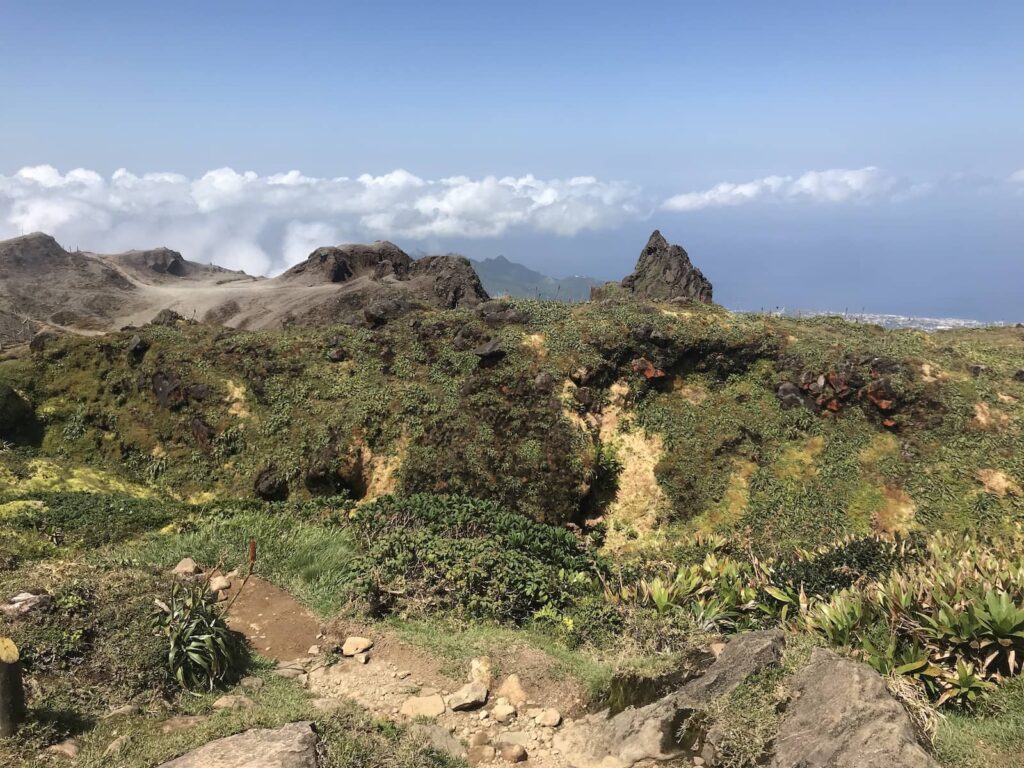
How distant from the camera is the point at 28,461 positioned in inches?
716

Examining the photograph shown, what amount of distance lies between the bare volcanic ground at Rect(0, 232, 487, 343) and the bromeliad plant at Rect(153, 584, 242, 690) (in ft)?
155

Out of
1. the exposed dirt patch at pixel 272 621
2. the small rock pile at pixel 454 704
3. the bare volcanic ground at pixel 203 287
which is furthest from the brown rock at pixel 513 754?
the bare volcanic ground at pixel 203 287

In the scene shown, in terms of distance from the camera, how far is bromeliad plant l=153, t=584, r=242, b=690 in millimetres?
8082

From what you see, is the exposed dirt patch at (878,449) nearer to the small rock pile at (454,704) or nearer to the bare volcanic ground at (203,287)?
the small rock pile at (454,704)

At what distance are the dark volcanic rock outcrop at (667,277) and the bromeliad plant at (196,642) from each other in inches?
1726

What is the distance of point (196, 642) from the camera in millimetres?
8273

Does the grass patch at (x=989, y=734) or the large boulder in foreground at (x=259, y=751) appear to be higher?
the large boulder in foreground at (x=259, y=751)

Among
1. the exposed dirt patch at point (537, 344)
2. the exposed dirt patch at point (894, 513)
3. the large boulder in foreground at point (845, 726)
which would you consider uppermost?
the exposed dirt patch at point (537, 344)

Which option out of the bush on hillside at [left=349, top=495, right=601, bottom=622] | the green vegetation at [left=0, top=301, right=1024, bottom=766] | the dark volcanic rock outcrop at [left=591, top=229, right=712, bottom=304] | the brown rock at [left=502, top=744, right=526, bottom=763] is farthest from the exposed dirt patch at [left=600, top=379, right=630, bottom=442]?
the dark volcanic rock outcrop at [left=591, top=229, right=712, bottom=304]

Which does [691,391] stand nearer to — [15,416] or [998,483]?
[998,483]

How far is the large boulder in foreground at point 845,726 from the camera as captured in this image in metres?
5.77

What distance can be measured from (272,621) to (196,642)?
2261 millimetres

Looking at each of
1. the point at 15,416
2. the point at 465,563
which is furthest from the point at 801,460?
the point at 15,416

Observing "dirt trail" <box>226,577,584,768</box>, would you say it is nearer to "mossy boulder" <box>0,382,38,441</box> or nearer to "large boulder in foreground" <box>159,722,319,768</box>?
"large boulder in foreground" <box>159,722,319,768</box>
